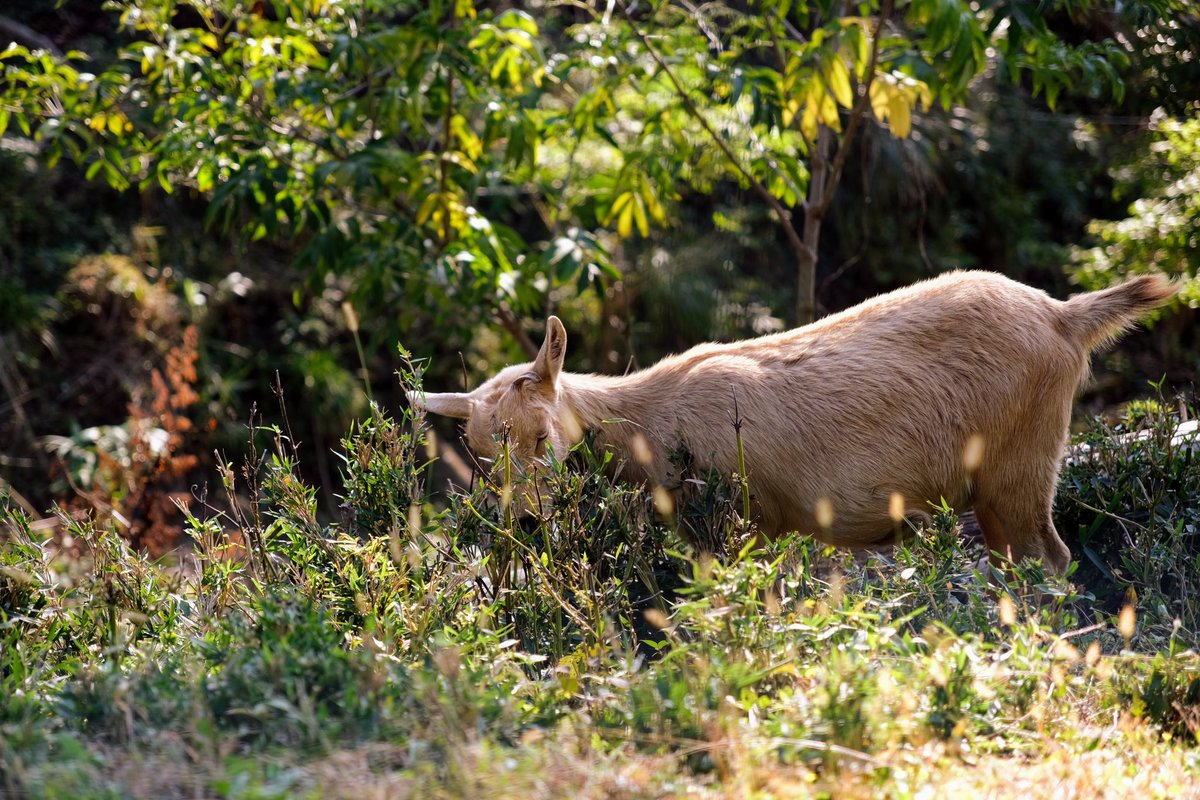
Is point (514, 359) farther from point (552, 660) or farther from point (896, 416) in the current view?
point (552, 660)

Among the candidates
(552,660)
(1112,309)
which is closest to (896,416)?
(1112,309)

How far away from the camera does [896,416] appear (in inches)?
186

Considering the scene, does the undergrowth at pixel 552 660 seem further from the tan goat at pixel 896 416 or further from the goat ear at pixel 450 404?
the goat ear at pixel 450 404

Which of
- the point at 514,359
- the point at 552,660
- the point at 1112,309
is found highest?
the point at 1112,309

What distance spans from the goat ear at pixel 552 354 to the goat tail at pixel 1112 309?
218 cm

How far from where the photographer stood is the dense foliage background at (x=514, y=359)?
9.61 feet

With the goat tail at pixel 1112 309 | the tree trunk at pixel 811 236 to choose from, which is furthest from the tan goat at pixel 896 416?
the tree trunk at pixel 811 236

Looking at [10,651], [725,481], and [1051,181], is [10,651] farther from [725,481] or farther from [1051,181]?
[1051,181]

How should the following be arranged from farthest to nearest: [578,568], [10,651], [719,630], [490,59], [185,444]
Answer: [185,444]
[490,59]
[578,568]
[10,651]
[719,630]

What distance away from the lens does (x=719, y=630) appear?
3.22m

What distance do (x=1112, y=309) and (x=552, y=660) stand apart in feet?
9.39

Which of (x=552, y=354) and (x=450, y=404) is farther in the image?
(x=450, y=404)

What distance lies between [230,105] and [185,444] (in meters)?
4.28

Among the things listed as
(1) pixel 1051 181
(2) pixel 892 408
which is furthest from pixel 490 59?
(1) pixel 1051 181
